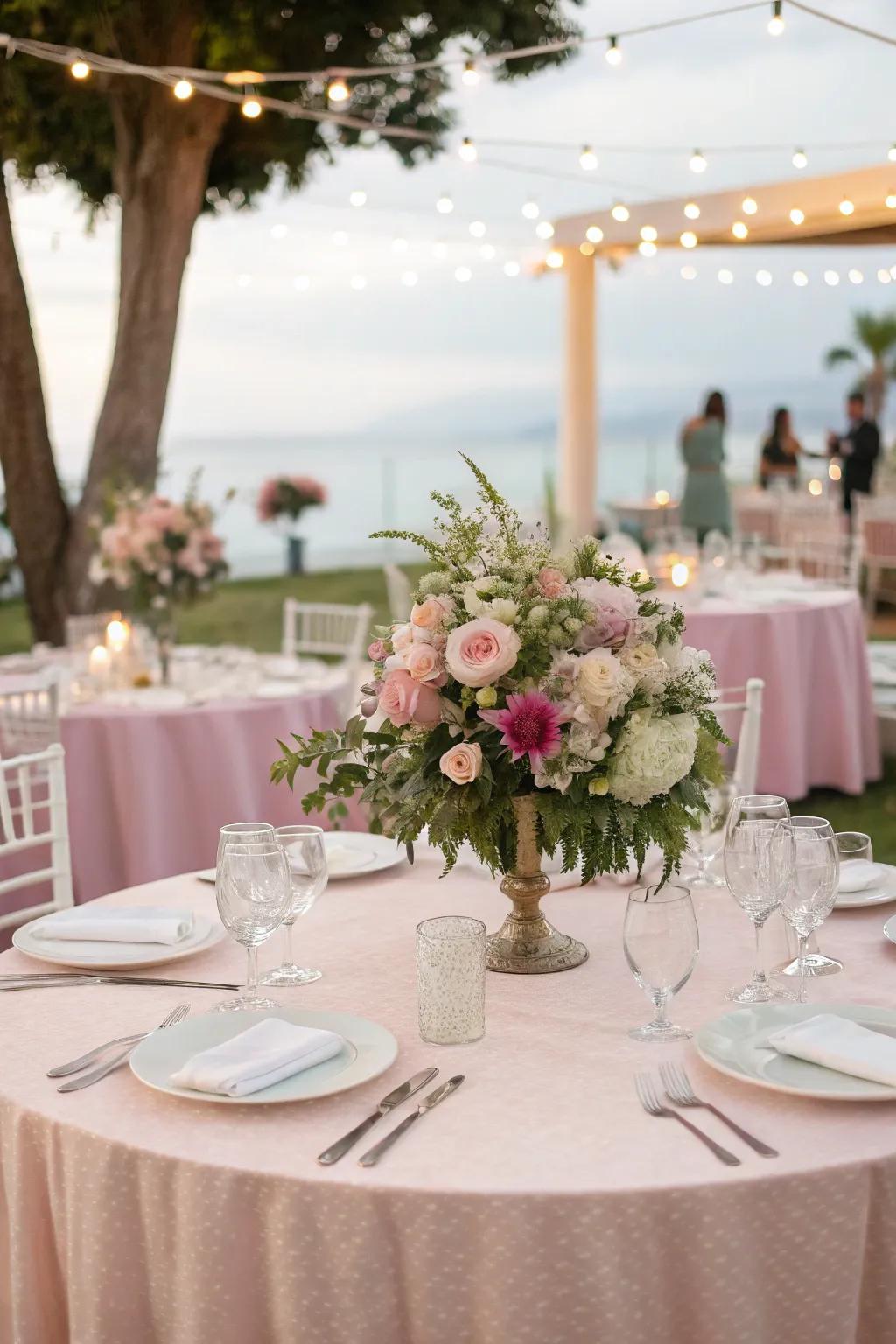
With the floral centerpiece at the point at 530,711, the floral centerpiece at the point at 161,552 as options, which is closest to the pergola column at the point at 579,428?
the floral centerpiece at the point at 161,552

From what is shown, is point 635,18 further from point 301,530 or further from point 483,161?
point 301,530

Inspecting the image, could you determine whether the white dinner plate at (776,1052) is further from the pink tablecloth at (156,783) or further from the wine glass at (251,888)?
the pink tablecloth at (156,783)

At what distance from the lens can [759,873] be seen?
6.21 ft

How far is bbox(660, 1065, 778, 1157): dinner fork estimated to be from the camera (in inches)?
58.4

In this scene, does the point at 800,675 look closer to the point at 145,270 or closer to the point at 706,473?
the point at 145,270

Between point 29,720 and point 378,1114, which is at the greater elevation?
point 29,720

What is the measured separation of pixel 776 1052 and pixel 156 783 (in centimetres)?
314

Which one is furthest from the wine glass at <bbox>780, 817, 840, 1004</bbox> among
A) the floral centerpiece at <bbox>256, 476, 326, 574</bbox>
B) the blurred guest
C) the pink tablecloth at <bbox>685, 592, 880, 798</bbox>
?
the floral centerpiece at <bbox>256, 476, 326, 574</bbox>

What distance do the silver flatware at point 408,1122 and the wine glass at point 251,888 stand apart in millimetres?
322

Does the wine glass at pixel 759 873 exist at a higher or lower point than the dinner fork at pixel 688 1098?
higher

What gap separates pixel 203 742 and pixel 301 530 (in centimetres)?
1116

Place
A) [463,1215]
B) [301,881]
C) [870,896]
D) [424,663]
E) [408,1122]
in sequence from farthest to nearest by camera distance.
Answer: [870,896], [301,881], [424,663], [408,1122], [463,1215]

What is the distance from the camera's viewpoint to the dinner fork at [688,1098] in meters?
1.48

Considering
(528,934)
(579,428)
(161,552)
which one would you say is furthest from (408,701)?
(579,428)
